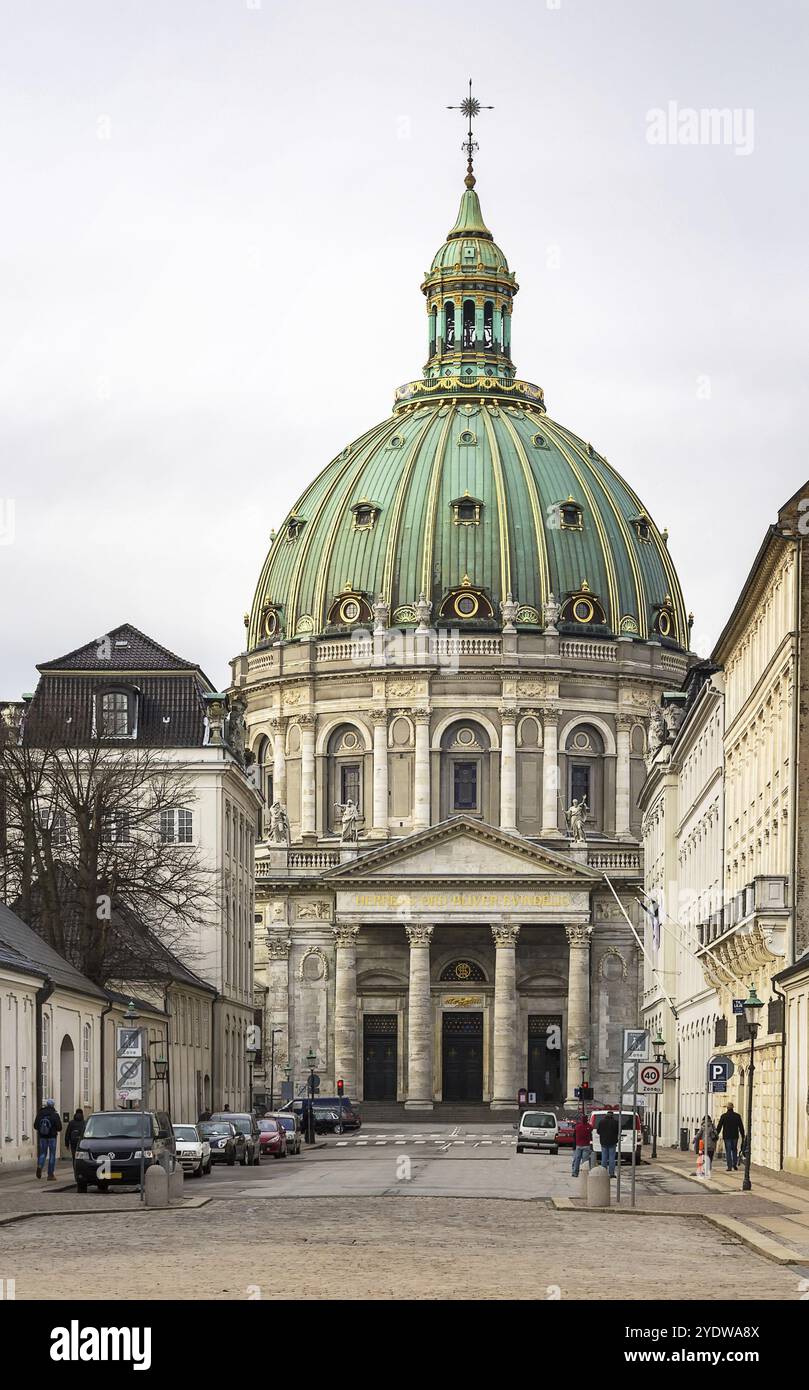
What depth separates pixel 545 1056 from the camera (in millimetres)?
134125

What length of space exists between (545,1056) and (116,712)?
47.1m

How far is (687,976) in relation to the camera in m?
87.3

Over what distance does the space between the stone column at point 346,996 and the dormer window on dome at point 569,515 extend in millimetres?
28704

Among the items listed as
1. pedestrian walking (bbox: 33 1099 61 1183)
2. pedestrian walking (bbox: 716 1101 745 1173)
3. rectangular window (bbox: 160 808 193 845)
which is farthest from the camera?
rectangular window (bbox: 160 808 193 845)

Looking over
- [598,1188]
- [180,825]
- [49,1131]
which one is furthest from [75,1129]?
[180,825]

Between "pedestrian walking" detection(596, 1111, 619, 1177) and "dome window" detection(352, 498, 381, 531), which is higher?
"dome window" detection(352, 498, 381, 531)

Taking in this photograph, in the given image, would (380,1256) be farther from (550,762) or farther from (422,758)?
(550,762)

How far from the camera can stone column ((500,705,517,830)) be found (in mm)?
145125

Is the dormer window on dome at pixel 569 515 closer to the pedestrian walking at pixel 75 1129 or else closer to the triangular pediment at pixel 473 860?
the triangular pediment at pixel 473 860

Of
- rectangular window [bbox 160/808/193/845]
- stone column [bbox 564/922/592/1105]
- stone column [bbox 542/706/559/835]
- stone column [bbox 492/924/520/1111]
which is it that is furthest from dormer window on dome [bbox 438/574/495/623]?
rectangular window [bbox 160/808/193/845]

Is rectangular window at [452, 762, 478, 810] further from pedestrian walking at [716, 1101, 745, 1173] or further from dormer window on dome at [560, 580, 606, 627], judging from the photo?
pedestrian walking at [716, 1101, 745, 1173]

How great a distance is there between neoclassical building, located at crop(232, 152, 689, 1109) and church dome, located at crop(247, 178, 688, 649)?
162 millimetres

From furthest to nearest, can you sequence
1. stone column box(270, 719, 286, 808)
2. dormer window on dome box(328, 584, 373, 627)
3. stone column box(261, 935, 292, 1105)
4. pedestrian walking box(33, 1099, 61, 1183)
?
stone column box(270, 719, 286, 808), dormer window on dome box(328, 584, 373, 627), stone column box(261, 935, 292, 1105), pedestrian walking box(33, 1099, 61, 1183)
